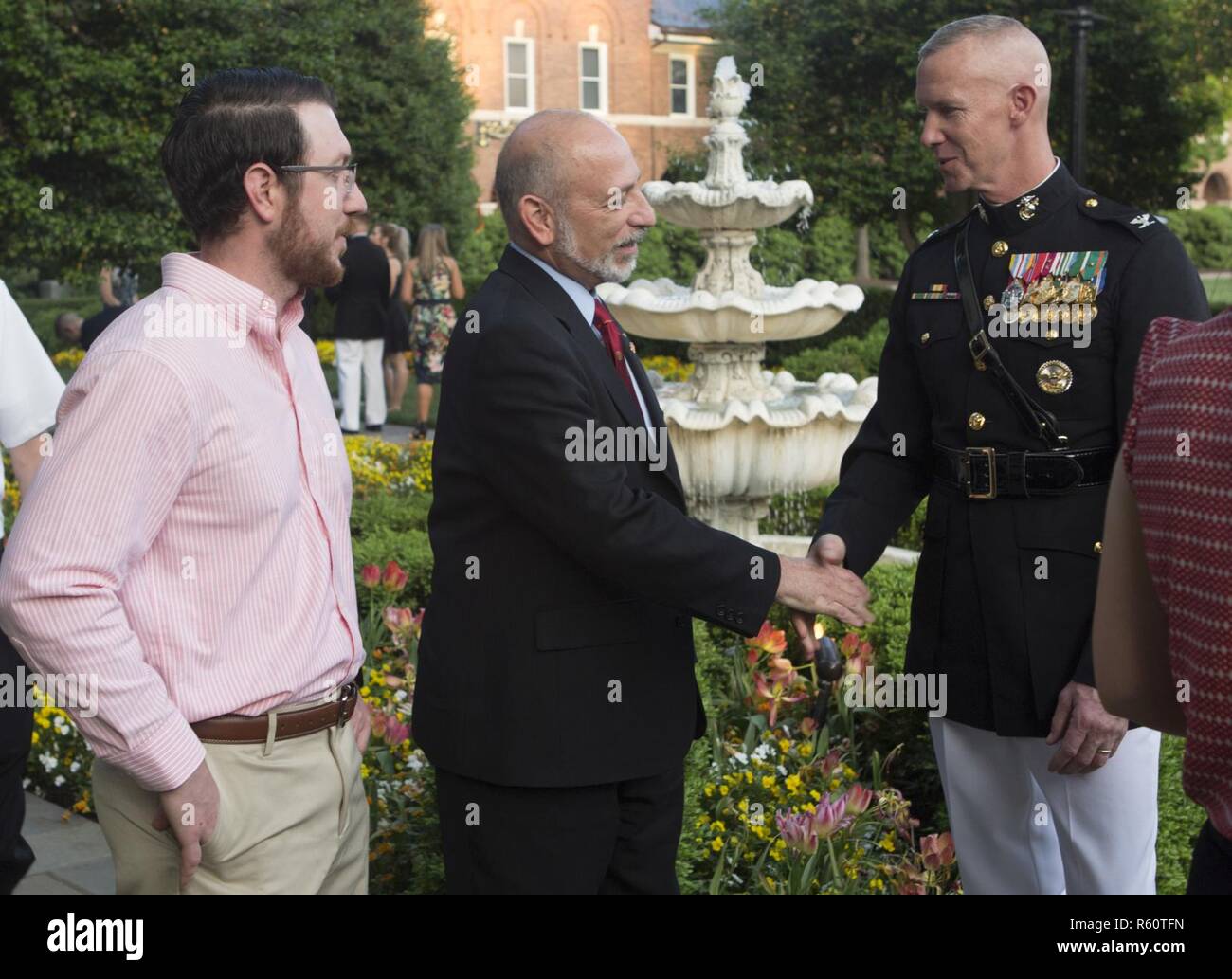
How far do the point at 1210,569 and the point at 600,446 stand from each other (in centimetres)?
143

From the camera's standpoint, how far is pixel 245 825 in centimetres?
257

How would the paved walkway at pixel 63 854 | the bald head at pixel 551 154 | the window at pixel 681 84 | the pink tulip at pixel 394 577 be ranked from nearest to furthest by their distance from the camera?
the bald head at pixel 551 154 < the paved walkway at pixel 63 854 < the pink tulip at pixel 394 577 < the window at pixel 681 84

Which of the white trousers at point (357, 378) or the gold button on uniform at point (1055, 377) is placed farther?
the white trousers at point (357, 378)

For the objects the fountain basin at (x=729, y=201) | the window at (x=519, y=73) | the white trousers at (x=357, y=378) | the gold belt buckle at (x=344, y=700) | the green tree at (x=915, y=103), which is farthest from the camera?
the window at (x=519, y=73)

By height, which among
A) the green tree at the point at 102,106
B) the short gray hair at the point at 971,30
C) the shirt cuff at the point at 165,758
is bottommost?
the shirt cuff at the point at 165,758

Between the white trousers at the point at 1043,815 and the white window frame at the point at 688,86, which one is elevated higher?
the white window frame at the point at 688,86

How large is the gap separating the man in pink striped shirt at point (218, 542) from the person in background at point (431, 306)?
11.1 m

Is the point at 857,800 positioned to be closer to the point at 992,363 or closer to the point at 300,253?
the point at 992,363

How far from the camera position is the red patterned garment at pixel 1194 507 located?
167cm

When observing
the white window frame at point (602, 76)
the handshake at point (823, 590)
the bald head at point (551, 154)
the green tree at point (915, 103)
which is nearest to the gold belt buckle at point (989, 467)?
the handshake at point (823, 590)

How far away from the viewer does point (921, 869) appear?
14.6ft

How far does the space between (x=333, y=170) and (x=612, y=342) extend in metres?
0.71

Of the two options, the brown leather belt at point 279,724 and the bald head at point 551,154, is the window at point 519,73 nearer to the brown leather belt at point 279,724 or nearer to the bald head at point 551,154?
the bald head at point 551,154
